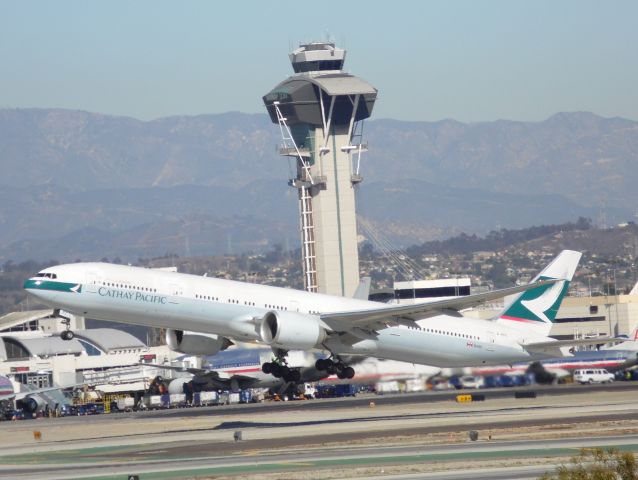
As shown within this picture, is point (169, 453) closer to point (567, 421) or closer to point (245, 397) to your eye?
point (567, 421)

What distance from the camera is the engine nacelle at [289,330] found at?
58.0 metres

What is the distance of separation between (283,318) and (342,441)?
7992 mm

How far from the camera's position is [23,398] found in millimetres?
97375

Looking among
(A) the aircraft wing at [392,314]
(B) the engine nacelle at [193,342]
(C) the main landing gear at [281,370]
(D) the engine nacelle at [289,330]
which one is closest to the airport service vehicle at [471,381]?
(A) the aircraft wing at [392,314]

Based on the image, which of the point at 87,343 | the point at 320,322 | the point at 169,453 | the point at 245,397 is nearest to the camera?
the point at 169,453

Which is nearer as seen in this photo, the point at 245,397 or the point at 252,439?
the point at 252,439

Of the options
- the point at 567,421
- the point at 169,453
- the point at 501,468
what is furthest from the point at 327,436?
the point at 501,468

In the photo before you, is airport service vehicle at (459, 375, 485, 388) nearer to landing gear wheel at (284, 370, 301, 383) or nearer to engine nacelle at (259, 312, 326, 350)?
landing gear wheel at (284, 370, 301, 383)

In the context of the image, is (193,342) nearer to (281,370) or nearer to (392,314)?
(281,370)

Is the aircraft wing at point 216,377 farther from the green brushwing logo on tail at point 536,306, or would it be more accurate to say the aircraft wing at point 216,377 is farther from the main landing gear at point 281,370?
the main landing gear at point 281,370

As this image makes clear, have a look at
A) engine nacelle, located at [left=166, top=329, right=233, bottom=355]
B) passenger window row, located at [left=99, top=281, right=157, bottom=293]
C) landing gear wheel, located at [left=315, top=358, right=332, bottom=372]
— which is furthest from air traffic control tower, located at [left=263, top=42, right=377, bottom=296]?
passenger window row, located at [left=99, top=281, right=157, bottom=293]

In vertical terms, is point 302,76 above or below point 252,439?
above

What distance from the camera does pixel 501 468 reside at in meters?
40.1

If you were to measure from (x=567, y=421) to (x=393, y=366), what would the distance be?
527 inches
